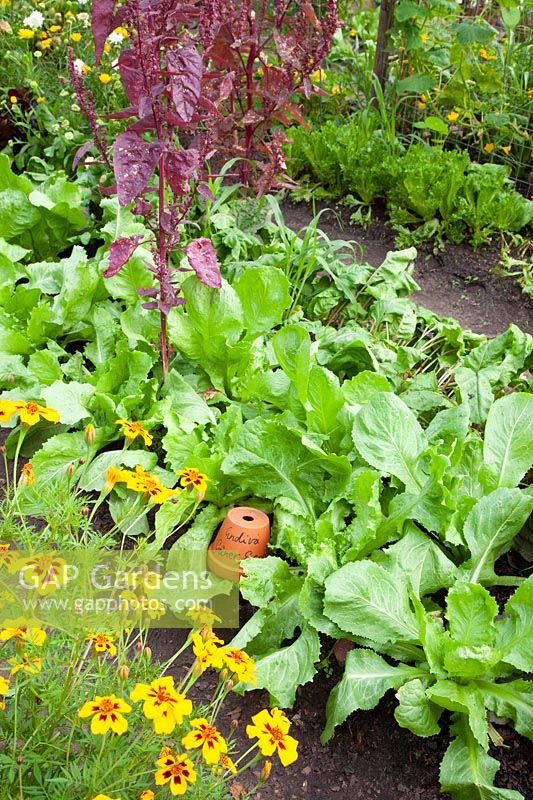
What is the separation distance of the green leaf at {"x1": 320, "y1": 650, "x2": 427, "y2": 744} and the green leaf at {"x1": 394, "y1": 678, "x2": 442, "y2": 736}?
0.06m

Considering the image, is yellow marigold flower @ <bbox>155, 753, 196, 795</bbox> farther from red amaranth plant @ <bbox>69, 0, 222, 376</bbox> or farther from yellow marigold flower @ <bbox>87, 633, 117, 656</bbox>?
red amaranth plant @ <bbox>69, 0, 222, 376</bbox>

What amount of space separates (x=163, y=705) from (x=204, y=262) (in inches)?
59.6

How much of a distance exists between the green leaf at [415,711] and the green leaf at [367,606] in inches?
5.3

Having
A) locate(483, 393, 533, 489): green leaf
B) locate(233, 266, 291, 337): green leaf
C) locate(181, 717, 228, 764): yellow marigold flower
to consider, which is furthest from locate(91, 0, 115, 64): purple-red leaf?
locate(181, 717, 228, 764): yellow marigold flower

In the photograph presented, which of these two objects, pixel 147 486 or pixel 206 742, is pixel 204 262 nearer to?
pixel 147 486

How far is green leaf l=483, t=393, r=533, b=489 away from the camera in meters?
2.34

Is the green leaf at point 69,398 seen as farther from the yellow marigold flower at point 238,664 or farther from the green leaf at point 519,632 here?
the green leaf at point 519,632

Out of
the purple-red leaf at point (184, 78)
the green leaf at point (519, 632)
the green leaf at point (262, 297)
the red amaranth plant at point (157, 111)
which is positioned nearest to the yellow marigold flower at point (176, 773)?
the green leaf at point (519, 632)

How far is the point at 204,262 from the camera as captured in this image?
2.49m

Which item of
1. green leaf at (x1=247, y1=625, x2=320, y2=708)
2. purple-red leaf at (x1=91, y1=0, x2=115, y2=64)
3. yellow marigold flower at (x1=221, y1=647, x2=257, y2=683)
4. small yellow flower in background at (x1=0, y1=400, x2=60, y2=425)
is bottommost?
green leaf at (x1=247, y1=625, x2=320, y2=708)

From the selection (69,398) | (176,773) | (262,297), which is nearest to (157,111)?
(262,297)

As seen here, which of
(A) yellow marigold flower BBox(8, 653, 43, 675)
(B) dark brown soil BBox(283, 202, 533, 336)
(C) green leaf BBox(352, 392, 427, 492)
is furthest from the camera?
(B) dark brown soil BBox(283, 202, 533, 336)

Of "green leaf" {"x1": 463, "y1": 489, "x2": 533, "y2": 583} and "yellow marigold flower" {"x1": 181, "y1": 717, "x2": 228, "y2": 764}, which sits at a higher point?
"yellow marigold flower" {"x1": 181, "y1": 717, "x2": 228, "y2": 764}

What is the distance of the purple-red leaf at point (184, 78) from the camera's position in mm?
2119
